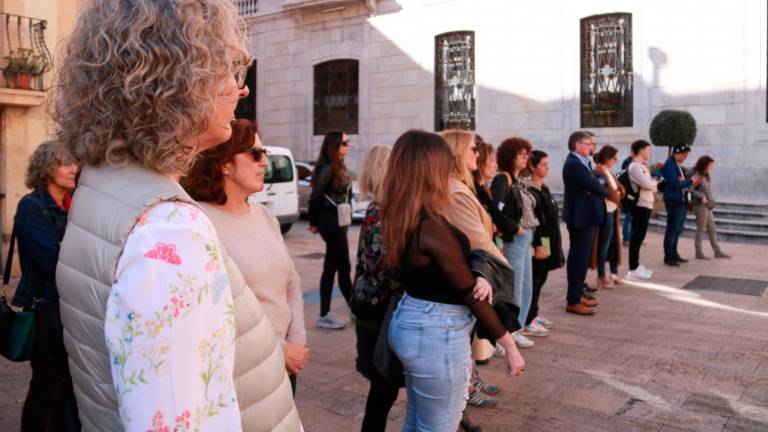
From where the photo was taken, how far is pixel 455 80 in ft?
67.3

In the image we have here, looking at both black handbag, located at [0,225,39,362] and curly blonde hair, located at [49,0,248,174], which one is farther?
black handbag, located at [0,225,39,362]

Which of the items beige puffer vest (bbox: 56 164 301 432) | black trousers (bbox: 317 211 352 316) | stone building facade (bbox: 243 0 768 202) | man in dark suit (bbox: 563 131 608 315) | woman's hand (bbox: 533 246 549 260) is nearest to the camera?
beige puffer vest (bbox: 56 164 301 432)

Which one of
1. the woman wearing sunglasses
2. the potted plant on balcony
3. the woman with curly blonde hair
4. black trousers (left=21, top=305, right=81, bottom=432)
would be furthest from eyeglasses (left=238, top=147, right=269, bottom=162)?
the potted plant on balcony

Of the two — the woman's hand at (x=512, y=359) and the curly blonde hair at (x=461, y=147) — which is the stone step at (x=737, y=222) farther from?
the woman's hand at (x=512, y=359)

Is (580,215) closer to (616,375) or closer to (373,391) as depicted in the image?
(616,375)

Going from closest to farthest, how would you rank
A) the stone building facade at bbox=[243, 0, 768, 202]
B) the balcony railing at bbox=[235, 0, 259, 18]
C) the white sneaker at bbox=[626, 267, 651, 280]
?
1. the white sneaker at bbox=[626, 267, 651, 280]
2. the stone building facade at bbox=[243, 0, 768, 202]
3. the balcony railing at bbox=[235, 0, 259, 18]

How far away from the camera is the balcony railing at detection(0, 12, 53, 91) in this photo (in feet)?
27.7

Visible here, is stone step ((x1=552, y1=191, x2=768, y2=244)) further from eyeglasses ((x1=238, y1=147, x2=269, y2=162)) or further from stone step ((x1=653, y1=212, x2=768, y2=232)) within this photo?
eyeglasses ((x1=238, y1=147, x2=269, y2=162))

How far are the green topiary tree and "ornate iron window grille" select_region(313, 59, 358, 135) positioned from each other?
9984mm

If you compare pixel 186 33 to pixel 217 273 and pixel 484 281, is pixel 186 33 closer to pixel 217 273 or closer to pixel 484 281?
pixel 217 273

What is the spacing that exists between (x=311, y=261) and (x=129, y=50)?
9.88 m

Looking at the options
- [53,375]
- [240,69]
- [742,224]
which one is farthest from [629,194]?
[240,69]

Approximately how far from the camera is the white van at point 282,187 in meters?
13.7

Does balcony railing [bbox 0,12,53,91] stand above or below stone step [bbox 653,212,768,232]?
above
